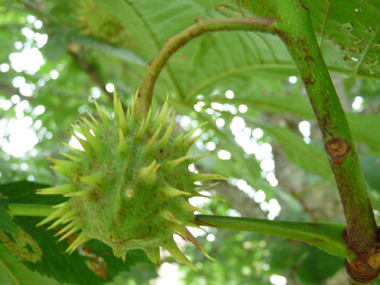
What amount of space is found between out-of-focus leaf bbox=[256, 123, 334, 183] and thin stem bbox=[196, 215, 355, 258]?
1394mm

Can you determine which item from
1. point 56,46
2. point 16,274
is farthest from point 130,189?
point 56,46

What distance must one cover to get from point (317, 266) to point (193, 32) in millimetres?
2263

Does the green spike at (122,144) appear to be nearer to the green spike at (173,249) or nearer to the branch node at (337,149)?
the green spike at (173,249)

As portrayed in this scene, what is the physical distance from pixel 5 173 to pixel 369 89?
5237 millimetres

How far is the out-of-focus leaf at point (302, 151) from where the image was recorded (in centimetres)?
233

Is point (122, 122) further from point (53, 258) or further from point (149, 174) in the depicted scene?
point (53, 258)

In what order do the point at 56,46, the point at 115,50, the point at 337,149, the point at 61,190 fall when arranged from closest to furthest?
the point at 337,149 < the point at 61,190 < the point at 115,50 < the point at 56,46

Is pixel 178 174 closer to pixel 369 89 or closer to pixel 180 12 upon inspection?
pixel 180 12

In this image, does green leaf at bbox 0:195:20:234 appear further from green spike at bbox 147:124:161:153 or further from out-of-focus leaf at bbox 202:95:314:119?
out-of-focus leaf at bbox 202:95:314:119

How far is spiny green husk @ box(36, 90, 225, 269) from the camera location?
895mm

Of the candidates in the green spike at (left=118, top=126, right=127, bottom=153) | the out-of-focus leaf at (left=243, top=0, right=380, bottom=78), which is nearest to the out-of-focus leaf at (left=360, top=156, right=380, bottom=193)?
the out-of-focus leaf at (left=243, top=0, right=380, bottom=78)

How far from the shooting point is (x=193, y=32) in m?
1.02

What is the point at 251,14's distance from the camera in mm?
1110

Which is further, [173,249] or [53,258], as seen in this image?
[53,258]
